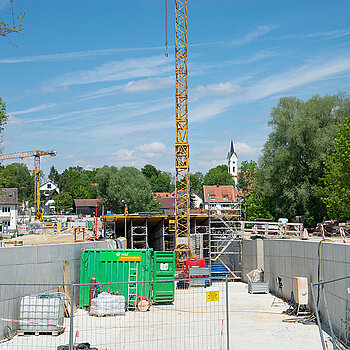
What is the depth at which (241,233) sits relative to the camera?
104 feet

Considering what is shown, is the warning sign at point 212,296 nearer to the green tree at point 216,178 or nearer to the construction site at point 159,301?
the construction site at point 159,301

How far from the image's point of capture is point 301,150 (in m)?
46.5

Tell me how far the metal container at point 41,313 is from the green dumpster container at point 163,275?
5.75m

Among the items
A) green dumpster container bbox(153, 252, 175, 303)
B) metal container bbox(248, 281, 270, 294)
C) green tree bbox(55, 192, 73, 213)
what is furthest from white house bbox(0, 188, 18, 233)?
green dumpster container bbox(153, 252, 175, 303)

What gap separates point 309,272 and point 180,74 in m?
35.0

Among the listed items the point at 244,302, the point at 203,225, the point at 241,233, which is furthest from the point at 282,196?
the point at 244,302

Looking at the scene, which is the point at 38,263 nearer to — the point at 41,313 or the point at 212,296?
the point at 41,313

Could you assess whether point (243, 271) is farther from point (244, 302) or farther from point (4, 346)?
point (4, 346)

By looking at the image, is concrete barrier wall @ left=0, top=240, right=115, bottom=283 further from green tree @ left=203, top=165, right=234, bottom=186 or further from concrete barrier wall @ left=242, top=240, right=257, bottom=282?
green tree @ left=203, top=165, right=234, bottom=186

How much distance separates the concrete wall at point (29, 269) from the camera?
43.9ft

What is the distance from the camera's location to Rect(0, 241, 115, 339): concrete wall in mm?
13391

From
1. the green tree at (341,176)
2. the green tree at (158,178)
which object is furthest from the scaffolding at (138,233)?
the green tree at (158,178)

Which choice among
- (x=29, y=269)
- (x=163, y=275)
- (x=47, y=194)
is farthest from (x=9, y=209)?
(x=47, y=194)

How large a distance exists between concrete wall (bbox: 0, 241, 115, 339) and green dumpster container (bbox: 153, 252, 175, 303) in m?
3.22
